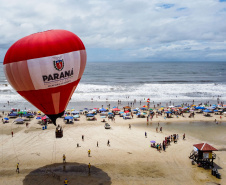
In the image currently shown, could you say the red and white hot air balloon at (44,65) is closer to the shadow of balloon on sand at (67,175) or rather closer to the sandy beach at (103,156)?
the shadow of balloon on sand at (67,175)

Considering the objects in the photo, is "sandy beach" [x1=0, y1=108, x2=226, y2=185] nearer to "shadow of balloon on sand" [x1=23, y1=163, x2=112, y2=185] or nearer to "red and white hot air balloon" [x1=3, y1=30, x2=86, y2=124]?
"shadow of balloon on sand" [x1=23, y1=163, x2=112, y2=185]

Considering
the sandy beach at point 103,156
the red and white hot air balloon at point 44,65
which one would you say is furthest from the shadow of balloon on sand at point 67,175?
the red and white hot air balloon at point 44,65

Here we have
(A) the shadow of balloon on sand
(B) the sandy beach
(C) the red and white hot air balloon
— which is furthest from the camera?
(B) the sandy beach

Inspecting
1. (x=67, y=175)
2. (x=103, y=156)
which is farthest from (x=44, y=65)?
(x=103, y=156)

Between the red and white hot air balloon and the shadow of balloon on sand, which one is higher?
the red and white hot air balloon

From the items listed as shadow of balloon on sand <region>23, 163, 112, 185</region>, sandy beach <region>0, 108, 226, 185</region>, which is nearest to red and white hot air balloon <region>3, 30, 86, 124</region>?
shadow of balloon on sand <region>23, 163, 112, 185</region>

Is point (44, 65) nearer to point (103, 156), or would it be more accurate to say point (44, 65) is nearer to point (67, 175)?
point (67, 175)

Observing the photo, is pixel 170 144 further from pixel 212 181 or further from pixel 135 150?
pixel 212 181

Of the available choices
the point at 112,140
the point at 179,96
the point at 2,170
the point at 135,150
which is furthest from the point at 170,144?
the point at 179,96

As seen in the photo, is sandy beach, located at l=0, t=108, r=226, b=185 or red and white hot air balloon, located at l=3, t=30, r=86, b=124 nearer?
red and white hot air balloon, located at l=3, t=30, r=86, b=124
